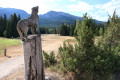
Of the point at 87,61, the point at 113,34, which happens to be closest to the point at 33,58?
the point at 87,61

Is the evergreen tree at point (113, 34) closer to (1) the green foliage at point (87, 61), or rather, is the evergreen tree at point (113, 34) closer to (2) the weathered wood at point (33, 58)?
(1) the green foliage at point (87, 61)

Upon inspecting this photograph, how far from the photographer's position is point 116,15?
8.69 meters

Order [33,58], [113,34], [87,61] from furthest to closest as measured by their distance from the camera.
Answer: [113,34]
[87,61]
[33,58]

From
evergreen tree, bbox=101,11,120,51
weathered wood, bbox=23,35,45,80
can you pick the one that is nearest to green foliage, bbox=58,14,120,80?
weathered wood, bbox=23,35,45,80

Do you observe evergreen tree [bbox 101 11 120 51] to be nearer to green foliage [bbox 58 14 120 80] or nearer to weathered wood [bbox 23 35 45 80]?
green foliage [bbox 58 14 120 80]

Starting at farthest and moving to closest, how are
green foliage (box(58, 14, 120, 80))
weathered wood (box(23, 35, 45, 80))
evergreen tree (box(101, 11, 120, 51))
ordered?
evergreen tree (box(101, 11, 120, 51)) → green foliage (box(58, 14, 120, 80)) → weathered wood (box(23, 35, 45, 80))

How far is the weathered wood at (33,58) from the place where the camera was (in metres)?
3.61

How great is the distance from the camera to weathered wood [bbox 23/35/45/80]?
142 inches

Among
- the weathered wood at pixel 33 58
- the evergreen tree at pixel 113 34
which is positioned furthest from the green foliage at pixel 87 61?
the evergreen tree at pixel 113 34

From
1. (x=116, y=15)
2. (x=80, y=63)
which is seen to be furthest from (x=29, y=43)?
(x=116, y=15)

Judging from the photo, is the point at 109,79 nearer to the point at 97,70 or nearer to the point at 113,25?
the point at 97,70

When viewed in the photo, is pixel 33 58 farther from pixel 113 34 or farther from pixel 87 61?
pixel 113 34

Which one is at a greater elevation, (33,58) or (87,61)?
(33,58)

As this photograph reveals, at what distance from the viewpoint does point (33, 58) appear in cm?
375
